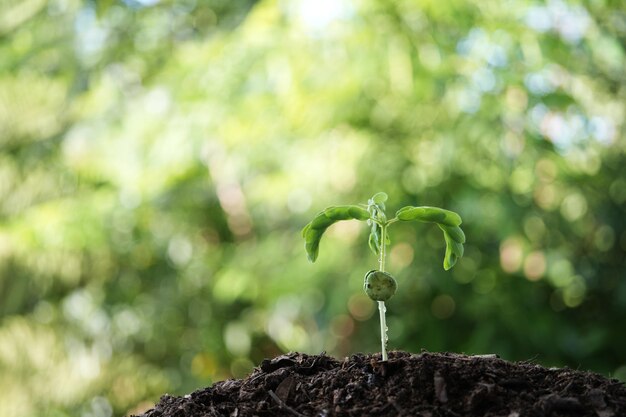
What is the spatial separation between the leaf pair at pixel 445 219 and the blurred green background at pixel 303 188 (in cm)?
170

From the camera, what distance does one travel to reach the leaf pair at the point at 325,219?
2.69 feet

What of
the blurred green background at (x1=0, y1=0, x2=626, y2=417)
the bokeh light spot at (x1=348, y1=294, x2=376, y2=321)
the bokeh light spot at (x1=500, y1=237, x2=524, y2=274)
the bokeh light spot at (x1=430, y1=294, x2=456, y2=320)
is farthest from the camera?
the bokeh light spot at (x1=348, y1=294, x2=376, y2=321)

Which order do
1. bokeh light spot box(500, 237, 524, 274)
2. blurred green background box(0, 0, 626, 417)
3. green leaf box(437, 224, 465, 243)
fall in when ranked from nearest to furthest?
green leaf box(437, 224, 465, 243)
blurred green background box(0, 0, 626, 417)
bokeh light spot box(500, 237, 524, 274)

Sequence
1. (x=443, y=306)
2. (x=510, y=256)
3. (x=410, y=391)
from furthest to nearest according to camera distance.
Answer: (x=443, y=306) → (x=510, y=256) → (x=410, y=391)

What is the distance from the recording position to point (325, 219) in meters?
0.85

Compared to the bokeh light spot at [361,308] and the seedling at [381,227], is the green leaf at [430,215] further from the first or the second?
the bokeh light spot at [361,308]

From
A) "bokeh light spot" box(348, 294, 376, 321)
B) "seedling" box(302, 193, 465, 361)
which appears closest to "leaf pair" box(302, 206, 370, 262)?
"seedling" box(302, 193, 465, 361)

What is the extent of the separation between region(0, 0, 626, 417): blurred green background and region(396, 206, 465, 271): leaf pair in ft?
5.59

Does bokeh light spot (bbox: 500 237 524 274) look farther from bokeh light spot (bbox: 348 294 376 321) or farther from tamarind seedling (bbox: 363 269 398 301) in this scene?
tamarind seedling (bbox: 363 269 398 301)

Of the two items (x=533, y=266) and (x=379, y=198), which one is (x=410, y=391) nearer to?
(x=379, y=198)

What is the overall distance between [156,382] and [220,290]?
0.92 m

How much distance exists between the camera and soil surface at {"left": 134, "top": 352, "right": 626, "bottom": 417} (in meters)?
0.74

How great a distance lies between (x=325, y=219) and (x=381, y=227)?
0.06m

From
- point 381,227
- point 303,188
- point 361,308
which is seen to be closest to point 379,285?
point 381,227
